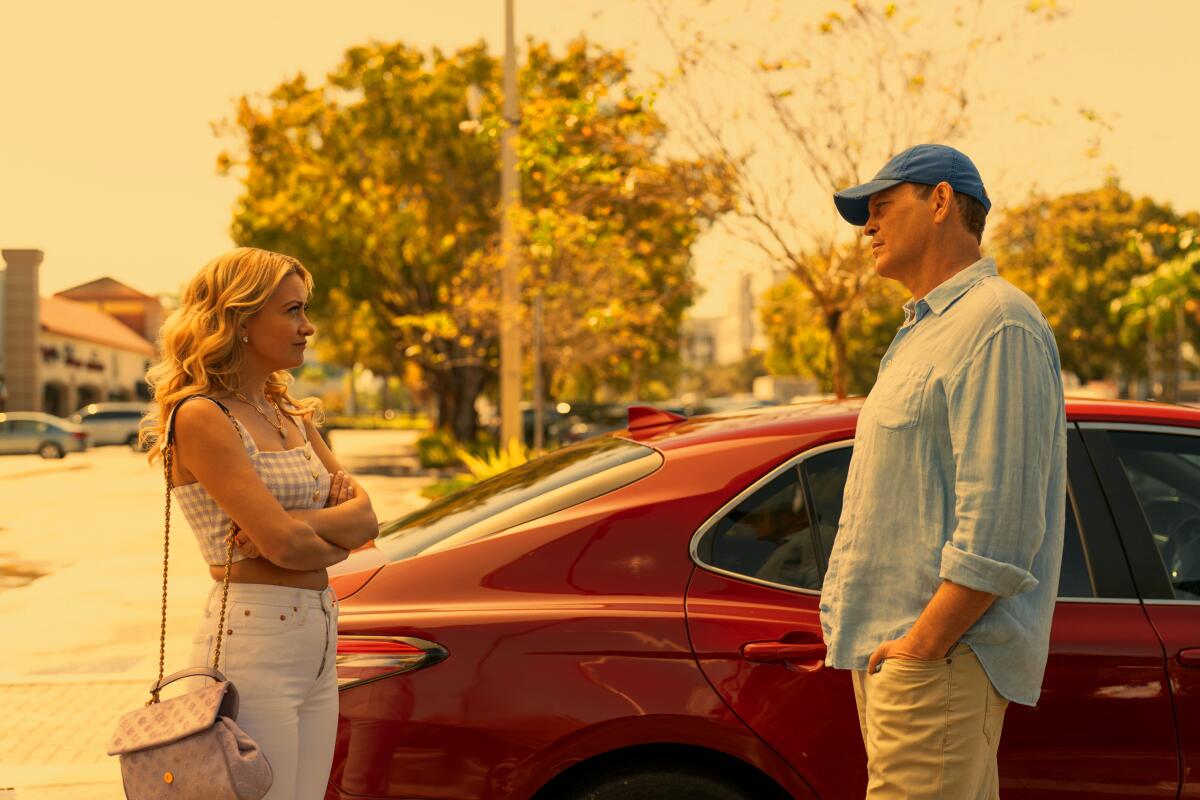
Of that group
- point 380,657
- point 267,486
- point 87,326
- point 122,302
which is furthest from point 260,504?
point 122,302

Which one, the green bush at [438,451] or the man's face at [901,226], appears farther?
the green bush at [438,451]

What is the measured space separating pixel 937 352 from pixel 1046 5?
34.9 ft

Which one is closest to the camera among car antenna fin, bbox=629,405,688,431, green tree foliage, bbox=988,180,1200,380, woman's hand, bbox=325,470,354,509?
woman's hand, bbox=325,470,354,509

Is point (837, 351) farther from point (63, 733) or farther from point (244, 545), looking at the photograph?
point (244, 545)

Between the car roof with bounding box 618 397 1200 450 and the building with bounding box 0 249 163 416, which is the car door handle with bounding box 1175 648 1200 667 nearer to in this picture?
the car roof with bounding box 618 397 1200 450

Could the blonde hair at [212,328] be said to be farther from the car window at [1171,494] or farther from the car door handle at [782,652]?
the car window at [1171,494]

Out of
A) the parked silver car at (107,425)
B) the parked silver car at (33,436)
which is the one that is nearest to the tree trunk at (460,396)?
the parked silver car at (33,436)

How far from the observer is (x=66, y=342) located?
6291 centimetres

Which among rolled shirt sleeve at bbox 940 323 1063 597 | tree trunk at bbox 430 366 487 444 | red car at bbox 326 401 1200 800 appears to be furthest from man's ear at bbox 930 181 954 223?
tree trunk at bbox 430 366 487 444

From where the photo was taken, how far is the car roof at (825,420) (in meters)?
3.15

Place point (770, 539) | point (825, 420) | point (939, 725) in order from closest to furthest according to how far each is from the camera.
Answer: point (939, 725), point (770, 539), point (825, 420)

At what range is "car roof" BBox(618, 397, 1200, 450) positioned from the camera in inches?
124

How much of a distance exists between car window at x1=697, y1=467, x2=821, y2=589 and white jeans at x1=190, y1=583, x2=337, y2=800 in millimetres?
971

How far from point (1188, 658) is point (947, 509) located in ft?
3.63
